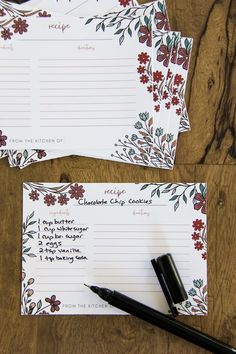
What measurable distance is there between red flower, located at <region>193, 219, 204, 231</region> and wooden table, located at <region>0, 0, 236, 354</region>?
13mm

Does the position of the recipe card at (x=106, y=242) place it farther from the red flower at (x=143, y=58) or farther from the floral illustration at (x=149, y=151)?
the red flower at (x=143, y=58)

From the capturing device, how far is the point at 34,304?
25.1 inches

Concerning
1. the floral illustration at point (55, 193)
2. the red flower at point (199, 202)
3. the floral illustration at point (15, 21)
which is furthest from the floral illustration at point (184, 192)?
the floral illustration at point (15, 21)

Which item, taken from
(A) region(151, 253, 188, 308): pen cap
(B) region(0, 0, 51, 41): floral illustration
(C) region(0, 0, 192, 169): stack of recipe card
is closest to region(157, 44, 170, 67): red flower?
(C) region(0, 0, 192, 169): stack of recipe card

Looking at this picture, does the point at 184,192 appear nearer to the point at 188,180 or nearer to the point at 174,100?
the point at 188,180

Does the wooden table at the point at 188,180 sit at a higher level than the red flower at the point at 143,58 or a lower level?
lower

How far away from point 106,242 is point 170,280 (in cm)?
10

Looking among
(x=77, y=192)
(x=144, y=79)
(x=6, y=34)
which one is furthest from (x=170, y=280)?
(x=6, y=34)

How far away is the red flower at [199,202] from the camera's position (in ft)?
2.12

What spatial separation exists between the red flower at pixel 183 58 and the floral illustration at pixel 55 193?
0.72 feet

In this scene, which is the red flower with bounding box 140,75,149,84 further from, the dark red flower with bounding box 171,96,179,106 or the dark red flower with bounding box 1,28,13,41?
the dark red flower with bounding box 1,28,13,41

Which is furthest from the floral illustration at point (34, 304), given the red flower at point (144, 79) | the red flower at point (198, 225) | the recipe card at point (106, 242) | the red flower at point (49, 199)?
the red flower at point (144, 79)

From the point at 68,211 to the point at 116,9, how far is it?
286 millimetres

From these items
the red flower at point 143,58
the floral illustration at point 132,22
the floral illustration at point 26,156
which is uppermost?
the floral illustration at point 132,22
